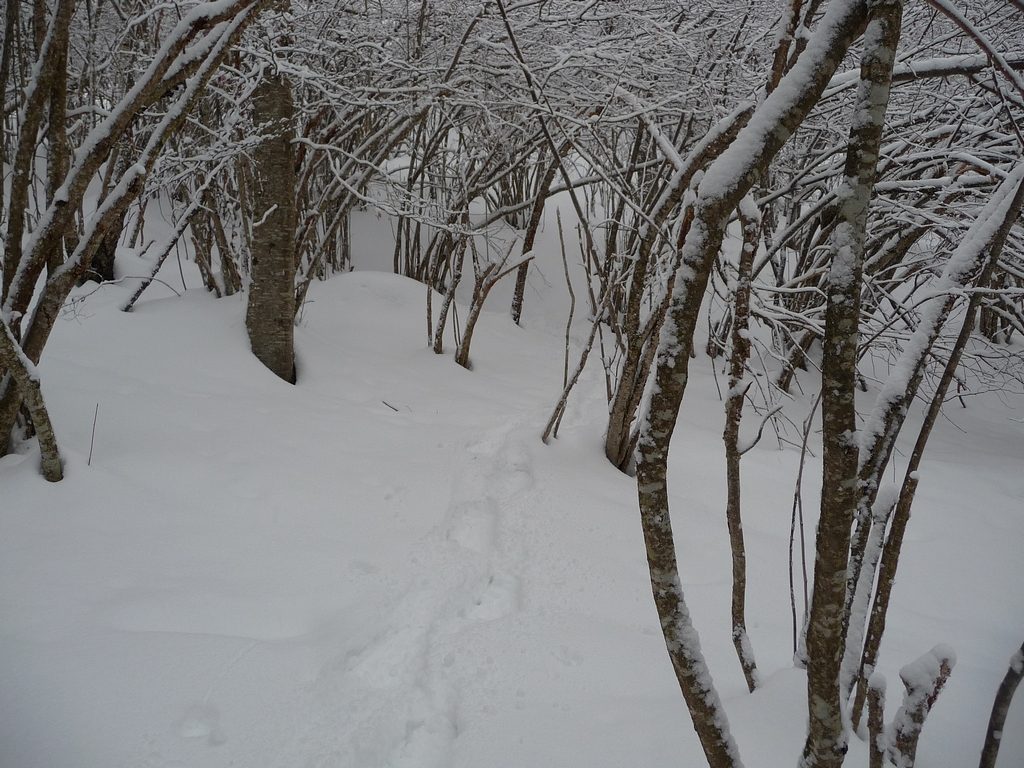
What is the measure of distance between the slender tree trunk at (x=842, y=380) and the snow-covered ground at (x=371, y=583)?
28.6 inches

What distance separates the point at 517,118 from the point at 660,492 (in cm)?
620

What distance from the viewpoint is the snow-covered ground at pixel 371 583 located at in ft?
4.94

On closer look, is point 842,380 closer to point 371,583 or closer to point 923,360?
point 923,360

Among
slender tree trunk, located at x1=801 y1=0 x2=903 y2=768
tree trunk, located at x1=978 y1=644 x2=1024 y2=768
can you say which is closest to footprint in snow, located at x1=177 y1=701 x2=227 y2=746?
slender tree trunk, located at x1=801 y1=0 x2=903 y2=768

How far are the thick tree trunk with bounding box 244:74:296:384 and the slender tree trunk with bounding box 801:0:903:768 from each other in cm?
391

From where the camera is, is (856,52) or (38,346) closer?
(38,346)

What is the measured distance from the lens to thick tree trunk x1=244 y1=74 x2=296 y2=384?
3904 millimetres

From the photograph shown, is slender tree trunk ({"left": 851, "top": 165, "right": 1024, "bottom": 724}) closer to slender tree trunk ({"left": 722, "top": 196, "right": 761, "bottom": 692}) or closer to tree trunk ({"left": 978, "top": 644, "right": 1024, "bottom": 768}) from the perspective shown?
tree trunk ({"left": 978, "top": 644, "right": 1024, "bottom": 768})

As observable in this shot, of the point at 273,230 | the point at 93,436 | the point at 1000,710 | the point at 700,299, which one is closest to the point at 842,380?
the point at 700,299

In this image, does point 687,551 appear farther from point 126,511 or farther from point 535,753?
point 126,511

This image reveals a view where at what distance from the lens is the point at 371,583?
231cm

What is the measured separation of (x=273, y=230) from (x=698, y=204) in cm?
386

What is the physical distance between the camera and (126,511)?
7.39 ft

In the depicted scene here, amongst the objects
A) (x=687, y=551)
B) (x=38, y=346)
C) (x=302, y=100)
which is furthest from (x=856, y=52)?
(x=38, y=346)
